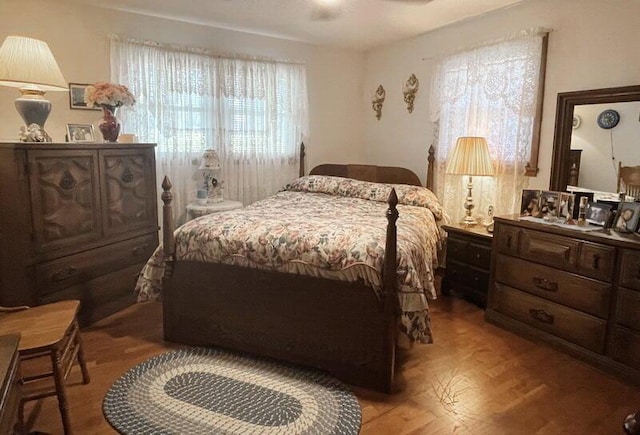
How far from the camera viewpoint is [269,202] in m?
3.64

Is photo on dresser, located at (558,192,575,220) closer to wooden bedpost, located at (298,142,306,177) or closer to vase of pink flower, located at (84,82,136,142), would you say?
wooden bedpost, located at (298,142,306,177)

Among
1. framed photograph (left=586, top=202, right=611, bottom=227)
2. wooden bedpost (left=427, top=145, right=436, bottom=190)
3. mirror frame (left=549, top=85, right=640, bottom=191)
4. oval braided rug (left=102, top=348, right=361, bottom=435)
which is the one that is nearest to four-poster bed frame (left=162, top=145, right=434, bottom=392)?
oval braided rug (left=102, top=348, right=361, bottom=435)

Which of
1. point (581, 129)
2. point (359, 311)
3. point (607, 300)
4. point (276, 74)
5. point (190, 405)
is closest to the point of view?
point (190, 405)

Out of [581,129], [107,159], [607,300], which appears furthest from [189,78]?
[607,300]

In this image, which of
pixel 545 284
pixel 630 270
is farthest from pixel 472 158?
pixel 630 270

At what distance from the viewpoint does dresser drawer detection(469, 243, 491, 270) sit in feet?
10.5

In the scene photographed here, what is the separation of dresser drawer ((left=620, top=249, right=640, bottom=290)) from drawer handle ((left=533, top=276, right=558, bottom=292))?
39 cm

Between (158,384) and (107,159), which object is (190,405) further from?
(107,159)

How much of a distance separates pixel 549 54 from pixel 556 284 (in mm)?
1715

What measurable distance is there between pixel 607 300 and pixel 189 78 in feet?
12.1

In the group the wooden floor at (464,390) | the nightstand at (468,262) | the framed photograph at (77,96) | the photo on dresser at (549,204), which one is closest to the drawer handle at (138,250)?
the wooden floor at (464,390)

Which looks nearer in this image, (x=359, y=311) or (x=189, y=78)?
(x=359, y=311)

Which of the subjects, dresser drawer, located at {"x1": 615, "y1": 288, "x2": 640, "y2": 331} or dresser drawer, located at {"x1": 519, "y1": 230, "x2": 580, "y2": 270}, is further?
dresser drawer, located at {"x1": 519, "y1": 230, "x2": 580, "y2": 270}

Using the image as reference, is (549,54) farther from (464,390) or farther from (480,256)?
(464,390)
